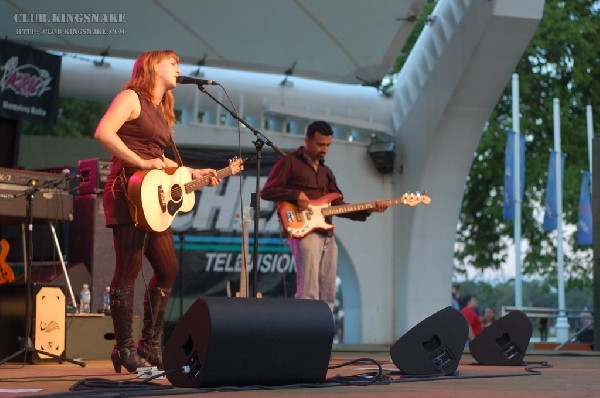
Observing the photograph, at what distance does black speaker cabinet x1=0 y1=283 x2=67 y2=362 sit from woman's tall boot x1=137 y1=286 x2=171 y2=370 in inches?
86.4

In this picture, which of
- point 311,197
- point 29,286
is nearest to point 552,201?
point 311,197

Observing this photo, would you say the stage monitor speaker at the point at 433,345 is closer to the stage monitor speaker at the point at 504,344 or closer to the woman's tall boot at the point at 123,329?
the woman's tall boot at the point at 123,329

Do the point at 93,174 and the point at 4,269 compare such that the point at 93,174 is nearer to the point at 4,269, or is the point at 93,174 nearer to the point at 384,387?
the point at 4,269

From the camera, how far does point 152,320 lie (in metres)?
5.84

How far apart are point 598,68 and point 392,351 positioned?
22.0 metres

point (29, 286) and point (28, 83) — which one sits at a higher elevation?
point (28, 83)

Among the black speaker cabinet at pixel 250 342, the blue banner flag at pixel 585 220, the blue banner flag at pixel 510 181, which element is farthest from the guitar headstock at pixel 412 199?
the blue banner flag at pixel 585 220

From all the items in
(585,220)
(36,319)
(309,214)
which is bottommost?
(36,319)

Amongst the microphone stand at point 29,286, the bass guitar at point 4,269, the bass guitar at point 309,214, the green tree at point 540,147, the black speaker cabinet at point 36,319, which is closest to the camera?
the microphone stand at point 29,286

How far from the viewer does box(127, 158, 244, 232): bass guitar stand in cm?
559

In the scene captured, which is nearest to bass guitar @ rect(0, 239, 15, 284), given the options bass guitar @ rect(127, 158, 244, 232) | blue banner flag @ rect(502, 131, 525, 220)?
bass guitar @ rect(127, 158, 244, 232)

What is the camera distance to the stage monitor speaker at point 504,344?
6.91 metres

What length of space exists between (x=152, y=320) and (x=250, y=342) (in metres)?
1.58

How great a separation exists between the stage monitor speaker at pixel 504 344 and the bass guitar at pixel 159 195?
84.9 inches
